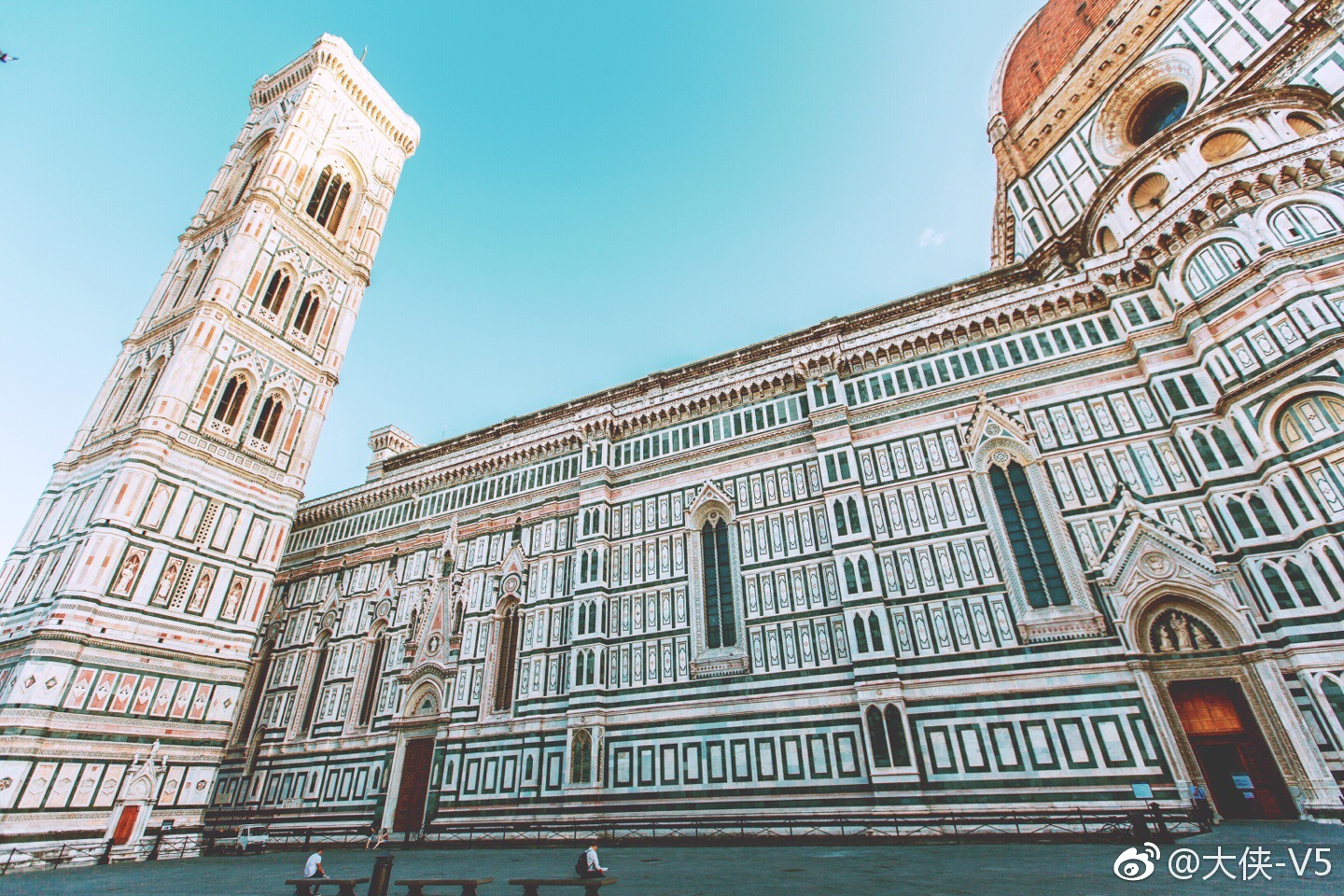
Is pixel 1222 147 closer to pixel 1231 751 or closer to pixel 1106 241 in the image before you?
pixel 1106 241

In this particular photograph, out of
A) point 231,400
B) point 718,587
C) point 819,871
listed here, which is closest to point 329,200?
point 231,400

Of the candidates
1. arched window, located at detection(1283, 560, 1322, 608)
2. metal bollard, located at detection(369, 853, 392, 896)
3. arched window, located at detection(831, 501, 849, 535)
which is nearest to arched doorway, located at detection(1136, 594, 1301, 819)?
arched window, located at detection(1283, 560, 1322, 608)

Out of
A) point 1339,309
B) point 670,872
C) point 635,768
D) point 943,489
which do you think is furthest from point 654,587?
point 1339,309

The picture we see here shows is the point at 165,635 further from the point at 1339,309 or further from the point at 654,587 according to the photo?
the point at 1339,309

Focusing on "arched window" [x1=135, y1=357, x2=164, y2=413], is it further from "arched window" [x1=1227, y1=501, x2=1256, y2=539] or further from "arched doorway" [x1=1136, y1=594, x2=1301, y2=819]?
"arched window" [x1=1227, y1=501, x2=1256, y2=539]

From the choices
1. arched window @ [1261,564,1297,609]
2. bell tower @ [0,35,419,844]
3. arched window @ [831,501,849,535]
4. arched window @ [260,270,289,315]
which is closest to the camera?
arched window @ [1261,564,1297,609]

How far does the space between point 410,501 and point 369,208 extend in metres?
16.6

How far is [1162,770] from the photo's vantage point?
12.8 meters

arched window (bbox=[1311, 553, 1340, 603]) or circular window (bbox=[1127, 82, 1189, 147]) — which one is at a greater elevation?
circular window (bbox=[1127, 82, 1189, 147])

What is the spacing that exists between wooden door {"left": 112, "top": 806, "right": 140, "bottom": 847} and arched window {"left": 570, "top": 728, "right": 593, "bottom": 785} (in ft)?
42.0

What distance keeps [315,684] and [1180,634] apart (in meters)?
27.0

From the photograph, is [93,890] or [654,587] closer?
[93,890]

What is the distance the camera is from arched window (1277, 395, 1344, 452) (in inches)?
507

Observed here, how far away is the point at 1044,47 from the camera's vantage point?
91.9ft
